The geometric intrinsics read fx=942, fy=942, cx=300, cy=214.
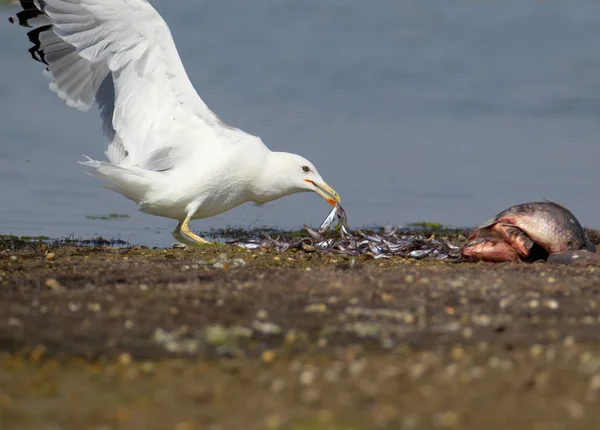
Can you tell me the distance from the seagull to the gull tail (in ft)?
0.03

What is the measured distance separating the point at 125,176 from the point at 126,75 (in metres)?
1.03

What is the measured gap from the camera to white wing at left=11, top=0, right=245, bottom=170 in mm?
9266

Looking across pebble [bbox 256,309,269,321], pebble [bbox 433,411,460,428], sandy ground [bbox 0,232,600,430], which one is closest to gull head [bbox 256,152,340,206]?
sandy ground [bbox 0,232,600,430]

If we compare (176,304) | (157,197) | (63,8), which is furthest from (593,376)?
(63,8)

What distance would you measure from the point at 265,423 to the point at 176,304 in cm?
214

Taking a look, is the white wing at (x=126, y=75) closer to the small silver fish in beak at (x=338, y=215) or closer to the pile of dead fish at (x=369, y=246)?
the pile of dead fish at (x=369, y=246)

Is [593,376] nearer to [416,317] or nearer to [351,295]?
[416,317]

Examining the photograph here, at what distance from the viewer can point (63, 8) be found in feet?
30.8

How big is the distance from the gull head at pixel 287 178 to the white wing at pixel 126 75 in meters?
0.52

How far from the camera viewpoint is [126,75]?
956cm

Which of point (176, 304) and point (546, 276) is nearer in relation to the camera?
point (176, 304)

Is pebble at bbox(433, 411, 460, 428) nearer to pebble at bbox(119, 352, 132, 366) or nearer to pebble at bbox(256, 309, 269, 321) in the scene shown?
pebble at bbox(119, 352, 132, 366)

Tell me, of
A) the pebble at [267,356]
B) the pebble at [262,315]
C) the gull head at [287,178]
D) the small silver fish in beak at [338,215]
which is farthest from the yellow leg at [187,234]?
the pebble at [267,356]

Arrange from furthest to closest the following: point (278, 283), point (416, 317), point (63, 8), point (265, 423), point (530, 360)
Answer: point (63, 8)
point (278, 283)
point (416, 317)
point (530, 360)
point (265, 423)
